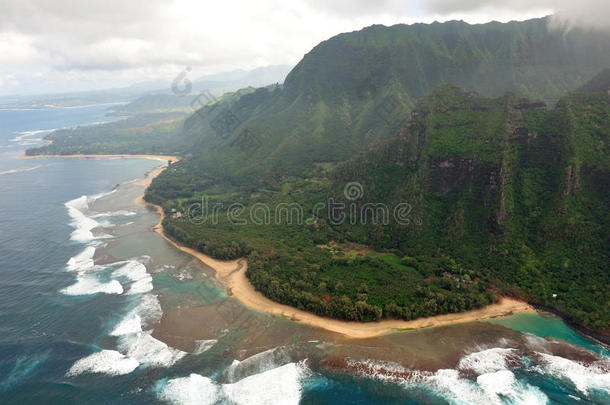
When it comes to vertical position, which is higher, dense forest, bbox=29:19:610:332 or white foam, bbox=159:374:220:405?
dense forest, bbox=29:19:610:332

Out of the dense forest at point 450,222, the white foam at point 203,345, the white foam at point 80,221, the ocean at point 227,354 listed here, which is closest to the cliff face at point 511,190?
the dense forest at point 450,222

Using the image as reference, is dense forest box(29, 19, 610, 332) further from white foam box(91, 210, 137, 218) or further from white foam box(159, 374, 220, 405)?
white foam box(159, 374, 220, 405)

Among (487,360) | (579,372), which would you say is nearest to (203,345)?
(487,360)

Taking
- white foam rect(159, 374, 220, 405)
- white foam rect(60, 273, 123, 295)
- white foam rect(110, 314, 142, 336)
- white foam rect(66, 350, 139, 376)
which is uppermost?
white foam rect(60, 273, 123, 295)

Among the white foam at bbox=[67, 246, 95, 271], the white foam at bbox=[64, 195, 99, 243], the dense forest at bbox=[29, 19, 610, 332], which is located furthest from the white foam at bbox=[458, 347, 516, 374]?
the white foam at bbox=[64, 195, 99, 243]

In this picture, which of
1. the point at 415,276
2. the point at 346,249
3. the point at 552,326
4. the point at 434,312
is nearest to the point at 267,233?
the point at 346,249

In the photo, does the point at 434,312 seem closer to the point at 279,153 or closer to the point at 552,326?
the point at 552,326

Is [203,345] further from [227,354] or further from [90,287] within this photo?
[90,287]
